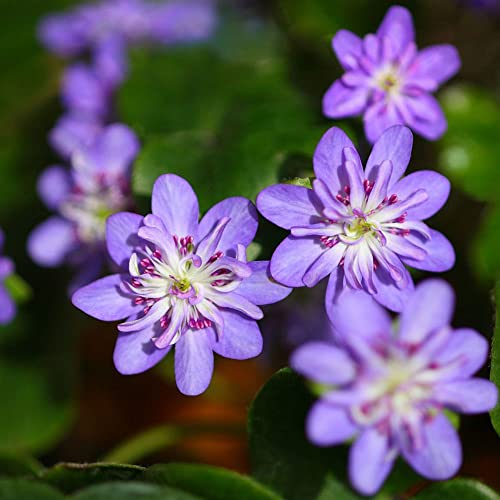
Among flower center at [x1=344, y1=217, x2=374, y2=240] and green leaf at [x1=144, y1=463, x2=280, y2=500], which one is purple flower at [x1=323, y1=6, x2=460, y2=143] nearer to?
flower center at [x1=344, y1=217, x2=374, y2=240]

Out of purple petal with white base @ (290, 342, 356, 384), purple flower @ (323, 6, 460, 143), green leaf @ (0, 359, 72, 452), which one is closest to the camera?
purple petal with white base @ (290, 342, 356, 384)

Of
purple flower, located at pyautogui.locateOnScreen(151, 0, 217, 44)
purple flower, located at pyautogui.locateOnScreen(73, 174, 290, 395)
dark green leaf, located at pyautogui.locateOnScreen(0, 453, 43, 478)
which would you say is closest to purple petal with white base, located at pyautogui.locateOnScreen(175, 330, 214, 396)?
purple flower, located at pyautogui.locateOnScreen(73, 174, 290, 395)

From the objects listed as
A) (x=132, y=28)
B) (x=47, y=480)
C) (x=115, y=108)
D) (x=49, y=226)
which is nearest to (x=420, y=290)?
(x=47, y=480)

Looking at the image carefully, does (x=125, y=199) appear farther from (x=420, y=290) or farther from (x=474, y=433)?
(x=474, y=433)

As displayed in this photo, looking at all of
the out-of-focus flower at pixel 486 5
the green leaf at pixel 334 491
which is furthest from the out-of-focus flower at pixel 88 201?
the out-of-focus flower at pixel 486 5

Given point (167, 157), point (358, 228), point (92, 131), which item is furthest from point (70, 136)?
point (358, 228)

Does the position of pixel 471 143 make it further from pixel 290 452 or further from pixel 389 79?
pixel 290 452
